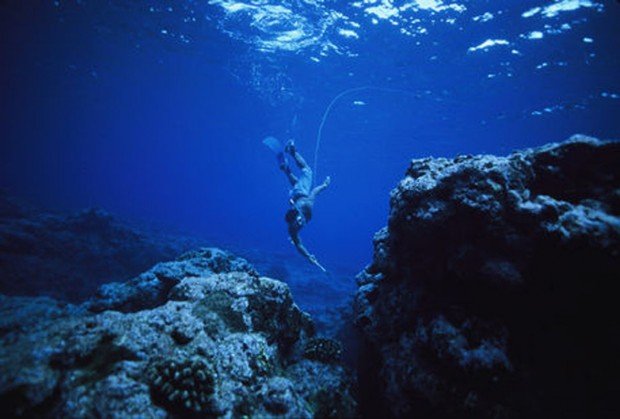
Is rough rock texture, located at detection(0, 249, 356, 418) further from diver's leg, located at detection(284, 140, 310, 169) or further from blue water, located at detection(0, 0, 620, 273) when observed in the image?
blue water, located at detection(0, 0, 620, 273)

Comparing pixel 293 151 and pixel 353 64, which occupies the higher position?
pixel 353 64

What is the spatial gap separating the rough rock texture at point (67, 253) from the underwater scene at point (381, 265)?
10cm

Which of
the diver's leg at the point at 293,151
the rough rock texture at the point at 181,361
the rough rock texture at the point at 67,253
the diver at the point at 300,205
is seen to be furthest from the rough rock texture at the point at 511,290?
the rough rock texture at the point at 67,253

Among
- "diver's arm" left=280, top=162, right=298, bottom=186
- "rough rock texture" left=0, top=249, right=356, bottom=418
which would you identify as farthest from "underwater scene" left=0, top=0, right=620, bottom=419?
"diver's arm" left=280, top=162, right=298, bottom=186

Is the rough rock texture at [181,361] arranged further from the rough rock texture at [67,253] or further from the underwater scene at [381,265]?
the rough rock texture at [67,253]

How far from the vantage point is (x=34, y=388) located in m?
2.85

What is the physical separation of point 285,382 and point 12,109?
98.8m

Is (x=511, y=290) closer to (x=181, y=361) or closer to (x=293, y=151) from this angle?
(x=181, y=361)

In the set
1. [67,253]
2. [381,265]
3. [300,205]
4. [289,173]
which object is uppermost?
[67,253]

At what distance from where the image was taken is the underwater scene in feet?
11.5

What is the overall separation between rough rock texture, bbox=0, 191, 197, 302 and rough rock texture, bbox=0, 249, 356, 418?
27.6 ft

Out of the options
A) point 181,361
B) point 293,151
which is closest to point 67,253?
point 293,151

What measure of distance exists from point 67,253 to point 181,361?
1477 cm

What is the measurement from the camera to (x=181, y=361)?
344cm
